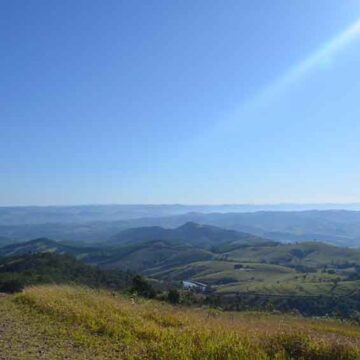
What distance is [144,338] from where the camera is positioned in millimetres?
11062

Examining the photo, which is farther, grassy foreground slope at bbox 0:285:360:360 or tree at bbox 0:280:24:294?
tree at bbox 0:280:24:294

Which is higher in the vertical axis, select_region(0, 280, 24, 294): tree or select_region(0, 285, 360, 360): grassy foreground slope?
select_region(0, 285, 360, 360): grassy foreground slope

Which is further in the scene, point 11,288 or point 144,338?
point 11,288

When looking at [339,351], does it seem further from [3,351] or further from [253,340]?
[3,351]

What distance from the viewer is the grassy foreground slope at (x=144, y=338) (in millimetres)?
9133

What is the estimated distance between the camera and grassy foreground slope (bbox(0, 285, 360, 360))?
30.0ft

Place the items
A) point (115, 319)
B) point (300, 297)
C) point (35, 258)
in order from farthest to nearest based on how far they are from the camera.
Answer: point (300, 297)
point (35, 258)
point (115, 319)

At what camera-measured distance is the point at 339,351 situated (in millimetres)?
8898

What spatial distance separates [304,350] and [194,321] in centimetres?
442

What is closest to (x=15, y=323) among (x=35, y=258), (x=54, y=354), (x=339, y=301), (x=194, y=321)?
(x=54, y=354)

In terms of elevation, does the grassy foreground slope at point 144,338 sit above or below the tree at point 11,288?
above

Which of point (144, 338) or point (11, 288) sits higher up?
point (144, 338)

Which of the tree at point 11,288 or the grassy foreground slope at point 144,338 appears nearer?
the grassy foreground slope at point 144,338

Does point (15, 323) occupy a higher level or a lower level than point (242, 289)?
higher
